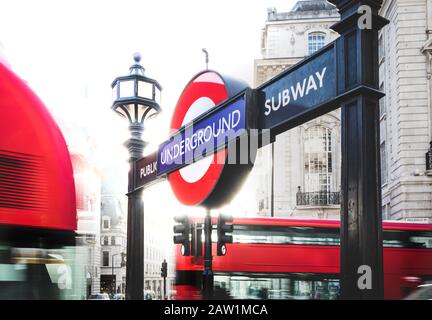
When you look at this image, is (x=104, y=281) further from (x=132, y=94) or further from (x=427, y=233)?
(x=132, y=94)

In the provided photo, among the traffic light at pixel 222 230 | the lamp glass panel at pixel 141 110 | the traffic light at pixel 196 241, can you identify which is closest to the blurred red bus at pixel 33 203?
the lamp glass panel at pixel 141 110

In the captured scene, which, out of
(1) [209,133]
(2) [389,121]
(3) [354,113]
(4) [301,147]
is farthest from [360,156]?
(4) [301,147]

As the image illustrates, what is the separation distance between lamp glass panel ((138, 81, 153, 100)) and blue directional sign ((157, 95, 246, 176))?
7.61ft

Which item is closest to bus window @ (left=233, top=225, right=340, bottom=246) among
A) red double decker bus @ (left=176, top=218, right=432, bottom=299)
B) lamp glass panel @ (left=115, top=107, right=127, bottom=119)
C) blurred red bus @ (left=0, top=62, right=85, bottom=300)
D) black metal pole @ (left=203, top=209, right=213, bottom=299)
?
red double decker bus @ (left=176, top=218, right=432, bottom=299)

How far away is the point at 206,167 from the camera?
8.52ft

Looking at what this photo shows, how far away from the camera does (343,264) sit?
7.13 ft

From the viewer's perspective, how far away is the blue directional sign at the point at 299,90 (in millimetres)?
2342

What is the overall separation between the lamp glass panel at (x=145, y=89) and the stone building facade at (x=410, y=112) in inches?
662

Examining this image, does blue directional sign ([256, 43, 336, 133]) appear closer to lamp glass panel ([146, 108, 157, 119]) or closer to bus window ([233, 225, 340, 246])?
lamp glass panel ([146, 108, 157, 119])

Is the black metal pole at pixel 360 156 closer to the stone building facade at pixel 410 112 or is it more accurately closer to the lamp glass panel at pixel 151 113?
the lamp glass panel at pixel 151 113

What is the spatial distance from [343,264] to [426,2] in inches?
877

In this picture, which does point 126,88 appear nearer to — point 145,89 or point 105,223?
point 145,89

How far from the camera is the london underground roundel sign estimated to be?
2420 mm

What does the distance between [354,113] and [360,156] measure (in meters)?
0.17
